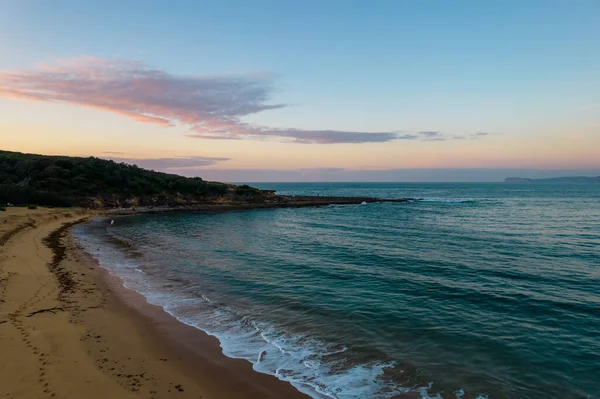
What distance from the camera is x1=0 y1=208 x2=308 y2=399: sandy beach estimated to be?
21.9 feet

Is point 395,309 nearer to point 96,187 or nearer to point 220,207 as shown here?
point 220,207

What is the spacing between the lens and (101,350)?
8.30 meters

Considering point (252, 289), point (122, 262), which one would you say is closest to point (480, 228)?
point (252, 289)

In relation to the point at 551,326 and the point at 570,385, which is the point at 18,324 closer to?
the point at 570,385

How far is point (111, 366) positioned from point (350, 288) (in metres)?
9.43

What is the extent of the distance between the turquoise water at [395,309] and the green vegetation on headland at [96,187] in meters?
31.8

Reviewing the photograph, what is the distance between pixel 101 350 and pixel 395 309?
8842 millimetres

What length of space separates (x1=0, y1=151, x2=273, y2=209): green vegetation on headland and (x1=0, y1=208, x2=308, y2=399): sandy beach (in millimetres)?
40693

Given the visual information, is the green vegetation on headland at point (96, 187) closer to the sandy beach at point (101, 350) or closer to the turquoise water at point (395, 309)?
the turquoise water at point (395, 309)

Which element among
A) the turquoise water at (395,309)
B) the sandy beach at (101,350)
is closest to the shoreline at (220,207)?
the turquoise water at (395,309)

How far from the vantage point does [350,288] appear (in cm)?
1465

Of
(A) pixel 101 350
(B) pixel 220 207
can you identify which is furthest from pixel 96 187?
(A) pixel 101 350

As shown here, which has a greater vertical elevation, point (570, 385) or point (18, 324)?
point (18, 324)

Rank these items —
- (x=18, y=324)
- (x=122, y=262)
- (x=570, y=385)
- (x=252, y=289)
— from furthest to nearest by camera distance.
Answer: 1. (x=122, y=262)
2. (x=252, y=289)
3. (x=18, y=324)
4. (x=570, y=385)
